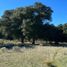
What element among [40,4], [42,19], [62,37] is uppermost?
[40,4]

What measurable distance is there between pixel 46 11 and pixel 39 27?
611 centimetres

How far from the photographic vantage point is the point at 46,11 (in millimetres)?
66875

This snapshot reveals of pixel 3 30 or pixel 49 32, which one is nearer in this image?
pixel 49 32

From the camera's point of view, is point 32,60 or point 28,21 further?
point 28,21

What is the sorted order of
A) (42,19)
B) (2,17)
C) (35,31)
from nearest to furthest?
(35,31)
(42,19)
(2,17)

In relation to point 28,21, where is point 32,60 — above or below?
below

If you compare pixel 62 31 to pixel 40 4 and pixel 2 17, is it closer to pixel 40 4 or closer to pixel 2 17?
pixel 40 4

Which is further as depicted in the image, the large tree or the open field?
the large tree

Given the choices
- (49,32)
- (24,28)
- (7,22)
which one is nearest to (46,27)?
(49,32)

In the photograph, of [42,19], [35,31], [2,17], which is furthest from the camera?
[2,17]

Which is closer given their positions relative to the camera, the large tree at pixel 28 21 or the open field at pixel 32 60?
the open field at pixel 32 60

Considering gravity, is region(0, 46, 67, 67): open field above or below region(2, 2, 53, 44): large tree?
below

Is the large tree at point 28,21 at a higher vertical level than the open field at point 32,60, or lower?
higher

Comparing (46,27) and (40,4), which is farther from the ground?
(40,4)
